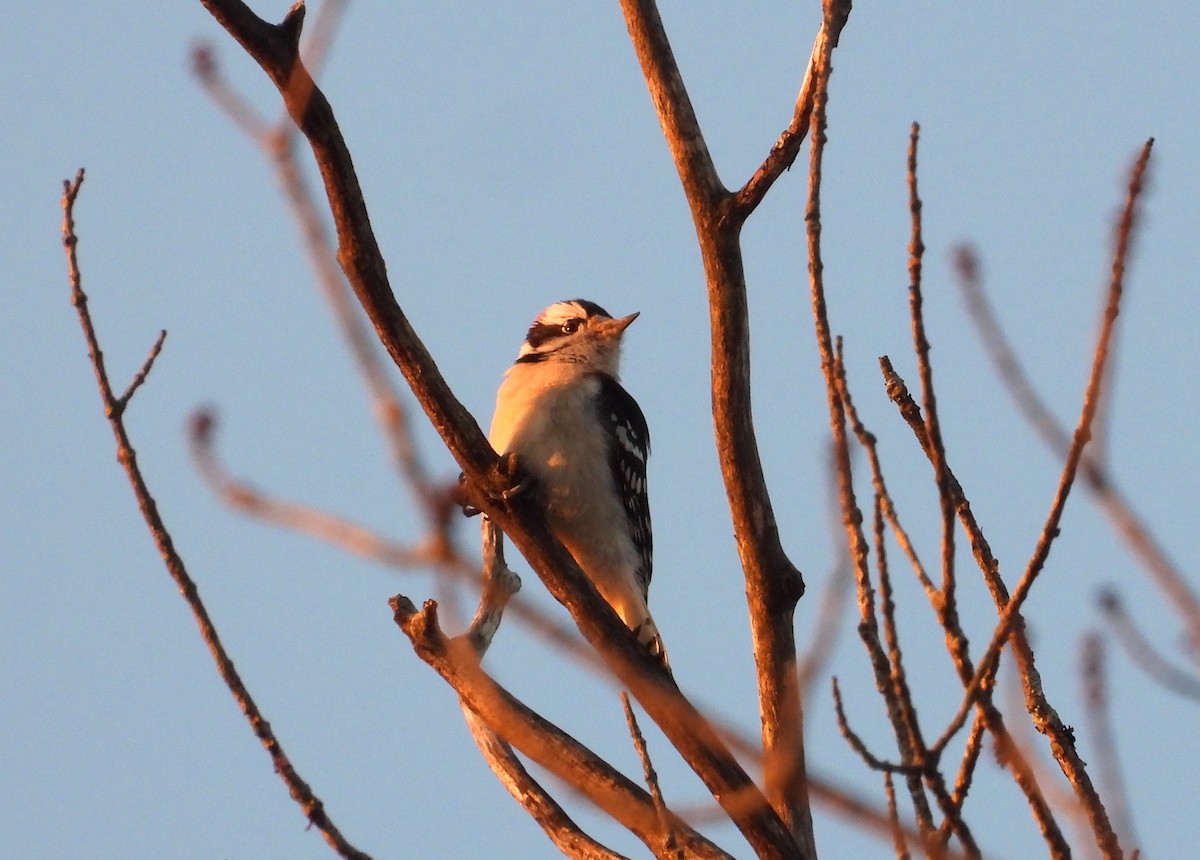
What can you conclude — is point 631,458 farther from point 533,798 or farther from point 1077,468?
point 1077,468

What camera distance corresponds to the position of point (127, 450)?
435cm

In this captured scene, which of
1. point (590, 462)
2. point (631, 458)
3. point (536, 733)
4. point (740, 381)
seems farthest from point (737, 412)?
point (631, 458)

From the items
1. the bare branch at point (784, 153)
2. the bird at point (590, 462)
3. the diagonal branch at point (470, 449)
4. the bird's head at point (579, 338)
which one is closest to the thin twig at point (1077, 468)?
the diagonal branch at point (470, 449)

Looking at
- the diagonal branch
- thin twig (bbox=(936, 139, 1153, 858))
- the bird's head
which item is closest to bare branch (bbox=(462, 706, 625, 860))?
the diagonal branch

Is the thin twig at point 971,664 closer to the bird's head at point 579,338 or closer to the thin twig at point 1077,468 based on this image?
the thin twig at point 1077,468

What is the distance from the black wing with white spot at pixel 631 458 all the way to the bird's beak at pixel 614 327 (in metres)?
0.46

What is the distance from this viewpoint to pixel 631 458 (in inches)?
335

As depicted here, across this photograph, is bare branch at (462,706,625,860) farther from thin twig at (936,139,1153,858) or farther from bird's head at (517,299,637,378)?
bird's head at (517,299,637,378)

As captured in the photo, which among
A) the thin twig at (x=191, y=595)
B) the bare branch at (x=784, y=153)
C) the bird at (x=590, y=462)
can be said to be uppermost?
the bird at (x=590, y=462)

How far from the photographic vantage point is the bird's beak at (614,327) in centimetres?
925

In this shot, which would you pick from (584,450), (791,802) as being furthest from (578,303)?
(791,802)

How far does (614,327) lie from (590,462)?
1471mm

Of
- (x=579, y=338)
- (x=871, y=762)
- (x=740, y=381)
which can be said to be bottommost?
(x=871, y=762)

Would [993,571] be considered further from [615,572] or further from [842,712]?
[615,572]
